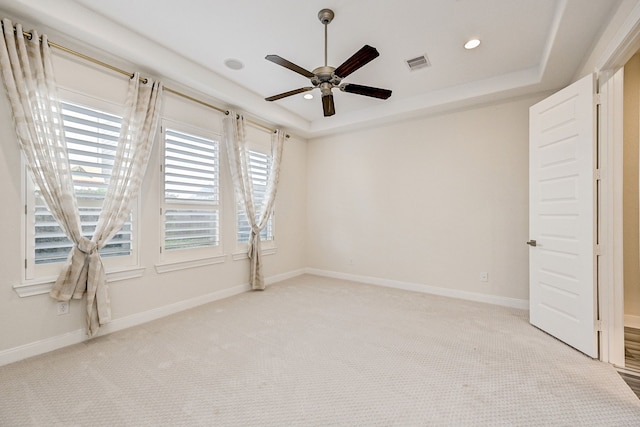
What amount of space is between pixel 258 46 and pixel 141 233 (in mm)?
2383

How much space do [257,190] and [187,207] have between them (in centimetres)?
126

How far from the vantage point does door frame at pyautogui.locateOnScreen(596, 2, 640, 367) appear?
86.0 inches

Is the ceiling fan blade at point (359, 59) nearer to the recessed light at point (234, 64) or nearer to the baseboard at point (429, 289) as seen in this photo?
the recessed light at point (234, 64)

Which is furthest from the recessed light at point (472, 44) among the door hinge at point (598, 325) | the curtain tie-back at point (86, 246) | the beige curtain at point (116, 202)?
the curtain tie-back at point (86, 246)

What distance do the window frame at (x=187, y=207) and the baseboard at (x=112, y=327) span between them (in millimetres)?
458

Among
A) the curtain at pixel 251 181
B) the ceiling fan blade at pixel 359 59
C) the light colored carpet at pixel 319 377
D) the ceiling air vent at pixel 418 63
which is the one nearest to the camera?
the light colored carpet at pixel 319 377

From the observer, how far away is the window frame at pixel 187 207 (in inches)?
125

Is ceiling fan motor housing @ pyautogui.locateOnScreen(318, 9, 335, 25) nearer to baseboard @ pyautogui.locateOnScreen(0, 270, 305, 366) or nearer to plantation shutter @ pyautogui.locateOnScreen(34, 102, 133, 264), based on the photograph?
plantation shutter @ pyautogui.locateOnScreen(34, 102, 133, 264)

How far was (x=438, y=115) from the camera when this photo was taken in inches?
161

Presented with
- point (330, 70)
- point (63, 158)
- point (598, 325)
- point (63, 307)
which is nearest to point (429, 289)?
point (598, 325)

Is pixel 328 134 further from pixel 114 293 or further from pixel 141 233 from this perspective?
pixel 114 293

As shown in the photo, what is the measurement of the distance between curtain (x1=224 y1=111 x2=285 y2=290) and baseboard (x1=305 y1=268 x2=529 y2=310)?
4.91 feet

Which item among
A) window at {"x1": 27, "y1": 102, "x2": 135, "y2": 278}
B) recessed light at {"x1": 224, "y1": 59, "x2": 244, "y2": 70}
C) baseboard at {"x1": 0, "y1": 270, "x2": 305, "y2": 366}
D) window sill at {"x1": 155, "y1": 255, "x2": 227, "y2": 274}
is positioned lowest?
baseboard at {"x1": 0, "y1": 270, "x2": 305, "y2": 366}

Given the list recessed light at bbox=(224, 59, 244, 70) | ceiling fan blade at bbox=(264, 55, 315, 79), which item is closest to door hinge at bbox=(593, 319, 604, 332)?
ceiling fan blade at bbox=(264, 55, 315, 79)
